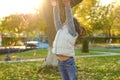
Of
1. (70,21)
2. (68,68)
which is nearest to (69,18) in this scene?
(70,21)

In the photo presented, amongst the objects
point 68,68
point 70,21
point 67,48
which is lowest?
point 68,68

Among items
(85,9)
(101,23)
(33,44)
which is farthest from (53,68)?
(101,23)

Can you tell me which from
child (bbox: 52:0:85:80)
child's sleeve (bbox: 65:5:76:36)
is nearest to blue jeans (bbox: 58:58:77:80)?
child (bbox: 52:0:85:80)

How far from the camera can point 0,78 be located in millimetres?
11523

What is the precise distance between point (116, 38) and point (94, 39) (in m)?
6.54

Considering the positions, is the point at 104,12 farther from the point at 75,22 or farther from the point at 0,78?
the point at 75,22

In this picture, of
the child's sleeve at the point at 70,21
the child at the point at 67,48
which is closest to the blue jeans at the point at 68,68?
the child at the point at 67,48

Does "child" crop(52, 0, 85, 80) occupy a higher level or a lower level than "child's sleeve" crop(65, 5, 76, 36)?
lower

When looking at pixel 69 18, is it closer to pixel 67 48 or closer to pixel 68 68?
pixel 67 48

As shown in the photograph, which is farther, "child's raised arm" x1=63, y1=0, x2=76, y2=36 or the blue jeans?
the blue jeans

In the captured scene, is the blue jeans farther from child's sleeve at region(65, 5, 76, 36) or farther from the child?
child's sleeve at region(65, 5, 76, 36)

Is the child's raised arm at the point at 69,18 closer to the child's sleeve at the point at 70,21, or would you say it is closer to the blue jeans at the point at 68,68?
the child's sleeve at the point at 70,21

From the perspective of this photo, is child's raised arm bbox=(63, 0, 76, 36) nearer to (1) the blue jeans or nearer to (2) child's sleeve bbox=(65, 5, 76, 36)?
(2) child's sleeve bbox=(65, 5, 76, 36)

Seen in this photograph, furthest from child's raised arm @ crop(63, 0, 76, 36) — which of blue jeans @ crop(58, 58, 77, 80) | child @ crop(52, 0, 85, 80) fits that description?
blue jeans @ crop(58, 58, 77, 80)
